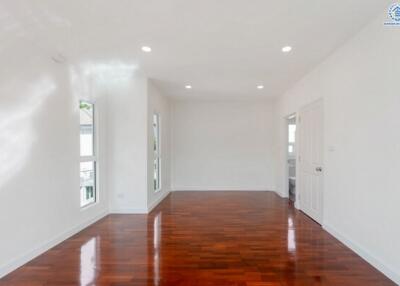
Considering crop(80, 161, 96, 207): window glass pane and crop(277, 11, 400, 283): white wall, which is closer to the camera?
crop(277, 11, 400, 283): white wall

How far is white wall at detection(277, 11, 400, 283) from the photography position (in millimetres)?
2506

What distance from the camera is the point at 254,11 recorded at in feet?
8.48

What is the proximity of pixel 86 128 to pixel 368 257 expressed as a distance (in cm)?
466

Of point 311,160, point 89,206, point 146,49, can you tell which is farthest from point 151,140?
point 311,160

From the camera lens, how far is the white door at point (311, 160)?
4261mm

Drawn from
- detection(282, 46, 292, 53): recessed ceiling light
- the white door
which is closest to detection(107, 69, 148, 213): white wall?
detection(282, 46, 292, 53): recessed ceiling light

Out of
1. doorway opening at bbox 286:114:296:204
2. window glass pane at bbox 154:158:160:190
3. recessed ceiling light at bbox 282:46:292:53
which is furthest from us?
doorway opening at bbox 286:114:296:204

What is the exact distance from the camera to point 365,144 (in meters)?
2.94

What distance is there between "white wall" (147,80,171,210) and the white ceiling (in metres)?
1.24

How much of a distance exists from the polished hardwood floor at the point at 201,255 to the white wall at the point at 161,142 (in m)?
0.83
